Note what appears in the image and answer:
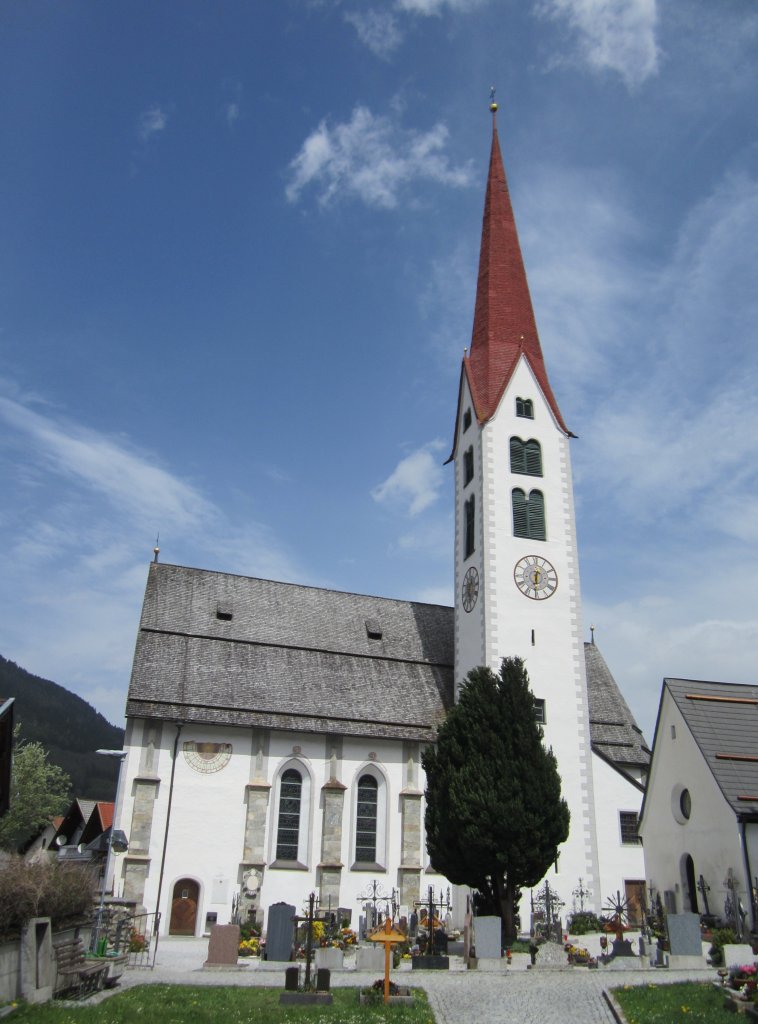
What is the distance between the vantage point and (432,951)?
20.5 m

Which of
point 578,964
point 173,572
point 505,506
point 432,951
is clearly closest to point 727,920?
point 578,964

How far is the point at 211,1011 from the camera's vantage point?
43.4ft

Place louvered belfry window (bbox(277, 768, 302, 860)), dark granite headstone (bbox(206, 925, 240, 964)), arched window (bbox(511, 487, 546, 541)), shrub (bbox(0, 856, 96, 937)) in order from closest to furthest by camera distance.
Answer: shrub (bbox(0, 856, 96, 937)) → dark granite headstone (bbox(206, 925, 240, 964)) → louvered belfry window (bbox(277, 768, 302, 860)) → arched window (bbox(511, 487, 546, 541))

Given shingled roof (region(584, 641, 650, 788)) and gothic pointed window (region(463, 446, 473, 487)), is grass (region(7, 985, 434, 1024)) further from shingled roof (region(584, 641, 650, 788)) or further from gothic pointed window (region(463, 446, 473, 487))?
gothic pointed window (region(463, 446, 473, 487))

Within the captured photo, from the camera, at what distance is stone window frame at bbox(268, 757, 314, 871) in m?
28.2

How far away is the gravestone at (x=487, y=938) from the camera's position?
752 inches

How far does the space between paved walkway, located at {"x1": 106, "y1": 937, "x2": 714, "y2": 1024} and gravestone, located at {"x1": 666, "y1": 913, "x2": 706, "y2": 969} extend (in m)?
0.78

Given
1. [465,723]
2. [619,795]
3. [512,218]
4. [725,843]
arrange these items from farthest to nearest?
[512,218] → [619,795] → [465,723] → [725,843]

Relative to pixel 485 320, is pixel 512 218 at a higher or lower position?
higher

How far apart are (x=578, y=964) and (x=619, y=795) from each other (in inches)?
476

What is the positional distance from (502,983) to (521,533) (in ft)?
60.0

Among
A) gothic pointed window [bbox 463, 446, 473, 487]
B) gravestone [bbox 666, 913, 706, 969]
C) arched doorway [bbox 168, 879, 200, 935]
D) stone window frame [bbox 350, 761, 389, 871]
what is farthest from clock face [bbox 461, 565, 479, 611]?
gravestone [bbox 666, 913, 706, 969]

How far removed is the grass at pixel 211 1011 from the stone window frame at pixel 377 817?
14.2 metres

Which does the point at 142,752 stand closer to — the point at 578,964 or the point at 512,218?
the point at 578,964
